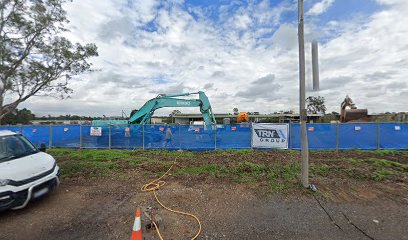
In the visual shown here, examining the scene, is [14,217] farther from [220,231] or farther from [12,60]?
[12,60]

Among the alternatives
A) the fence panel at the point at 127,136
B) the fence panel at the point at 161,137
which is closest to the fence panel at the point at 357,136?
the fence panel at the point at 161,137

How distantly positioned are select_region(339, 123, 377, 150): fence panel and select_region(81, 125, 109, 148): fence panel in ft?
48.8

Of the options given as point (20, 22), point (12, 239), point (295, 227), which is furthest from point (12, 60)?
point (295, 227)

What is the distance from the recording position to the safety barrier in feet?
41.4

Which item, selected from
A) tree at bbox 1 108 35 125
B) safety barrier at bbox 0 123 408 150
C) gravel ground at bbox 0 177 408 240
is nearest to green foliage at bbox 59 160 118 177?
gravel ground at bbox 0 177 408 240

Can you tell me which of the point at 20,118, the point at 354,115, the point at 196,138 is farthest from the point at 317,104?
the point at 20,118

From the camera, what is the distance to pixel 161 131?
542 inches

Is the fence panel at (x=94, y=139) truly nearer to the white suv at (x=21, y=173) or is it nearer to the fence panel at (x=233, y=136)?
the fence panel at (x=233, y=136)

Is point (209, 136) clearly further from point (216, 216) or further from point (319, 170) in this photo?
point (216, 216)

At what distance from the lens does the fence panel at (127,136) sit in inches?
548

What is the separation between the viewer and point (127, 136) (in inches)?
552

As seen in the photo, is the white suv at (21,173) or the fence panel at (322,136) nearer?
the white suv at (21,173)

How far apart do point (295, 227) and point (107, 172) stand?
6.39 m

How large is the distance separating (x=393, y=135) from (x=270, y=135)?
712cm
